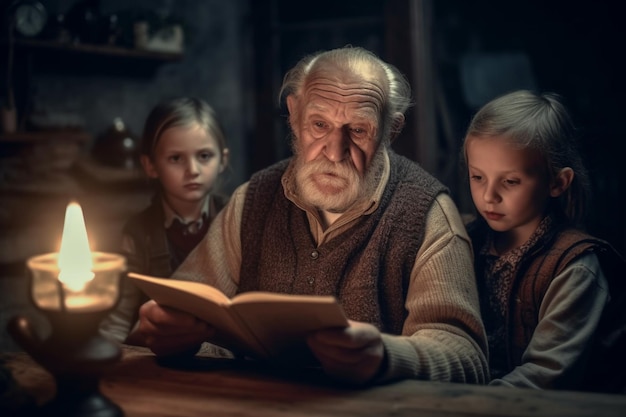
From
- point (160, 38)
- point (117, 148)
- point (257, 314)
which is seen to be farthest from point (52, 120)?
point (257, 314)

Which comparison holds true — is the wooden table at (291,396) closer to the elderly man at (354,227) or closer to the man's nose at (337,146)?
the elderly man at (354,227)

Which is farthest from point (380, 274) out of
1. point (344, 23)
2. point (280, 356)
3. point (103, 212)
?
point (344, 23)

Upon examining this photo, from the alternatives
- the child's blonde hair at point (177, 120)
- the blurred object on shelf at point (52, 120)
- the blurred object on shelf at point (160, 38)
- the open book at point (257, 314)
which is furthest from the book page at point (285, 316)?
the blurred object on shelf at point (160, 38)

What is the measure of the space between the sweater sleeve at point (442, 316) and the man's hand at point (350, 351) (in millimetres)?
58

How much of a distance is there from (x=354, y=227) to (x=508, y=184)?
509 mm

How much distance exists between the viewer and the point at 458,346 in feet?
6.43

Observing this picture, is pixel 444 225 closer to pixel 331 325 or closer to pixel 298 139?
pixel 298 139

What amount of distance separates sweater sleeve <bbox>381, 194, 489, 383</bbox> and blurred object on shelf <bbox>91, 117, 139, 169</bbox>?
9.82 feet

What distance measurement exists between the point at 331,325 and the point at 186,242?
1.66 m

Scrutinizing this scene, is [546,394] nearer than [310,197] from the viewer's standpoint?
Yes

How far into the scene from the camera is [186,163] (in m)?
3.13

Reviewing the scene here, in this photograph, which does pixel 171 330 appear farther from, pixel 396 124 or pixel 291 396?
pixel 396 124

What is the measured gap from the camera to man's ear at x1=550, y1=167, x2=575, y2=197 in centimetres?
243

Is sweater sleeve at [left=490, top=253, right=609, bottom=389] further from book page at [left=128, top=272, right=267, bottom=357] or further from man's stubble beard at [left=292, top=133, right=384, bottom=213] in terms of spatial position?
book page at [left=128, top=272, right=267, bottom=357]
